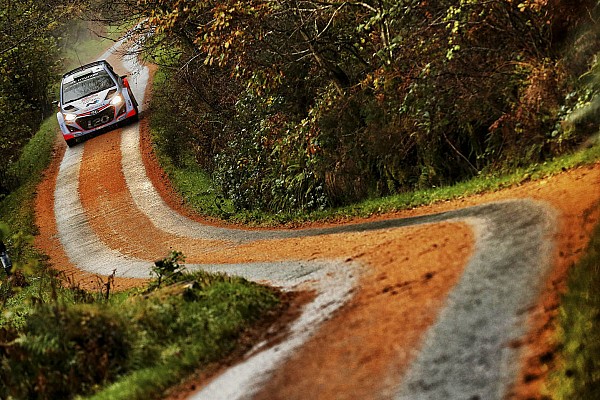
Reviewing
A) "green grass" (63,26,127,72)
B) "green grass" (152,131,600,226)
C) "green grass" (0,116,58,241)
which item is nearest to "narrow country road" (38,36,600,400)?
"green grass" (152,131,600,226)

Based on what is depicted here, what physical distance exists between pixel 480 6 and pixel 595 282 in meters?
6.55

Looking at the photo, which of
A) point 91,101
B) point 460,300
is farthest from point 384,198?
point 91,101

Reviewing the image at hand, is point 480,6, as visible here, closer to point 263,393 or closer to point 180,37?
point 263,393

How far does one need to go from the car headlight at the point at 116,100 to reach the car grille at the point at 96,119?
201mm

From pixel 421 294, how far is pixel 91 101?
63.5ft

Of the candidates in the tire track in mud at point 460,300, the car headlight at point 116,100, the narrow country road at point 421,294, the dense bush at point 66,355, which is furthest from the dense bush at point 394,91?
the car headlight at point 116,100

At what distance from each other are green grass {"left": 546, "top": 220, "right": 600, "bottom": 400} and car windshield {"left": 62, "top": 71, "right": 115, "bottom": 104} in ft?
67.2

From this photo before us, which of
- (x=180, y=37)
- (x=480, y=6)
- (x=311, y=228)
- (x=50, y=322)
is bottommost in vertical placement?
(x=311, y=228)

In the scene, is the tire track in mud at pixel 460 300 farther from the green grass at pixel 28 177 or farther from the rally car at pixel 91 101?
the rally car at pixel 91 101

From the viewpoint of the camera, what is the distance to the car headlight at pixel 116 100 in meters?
24.6

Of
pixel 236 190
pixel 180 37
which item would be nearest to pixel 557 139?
pixel 236 190

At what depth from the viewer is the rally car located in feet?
79.0

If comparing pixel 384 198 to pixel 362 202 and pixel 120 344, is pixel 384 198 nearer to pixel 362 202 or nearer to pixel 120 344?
pixel 362 202

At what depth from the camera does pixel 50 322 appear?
7543 millimetres
